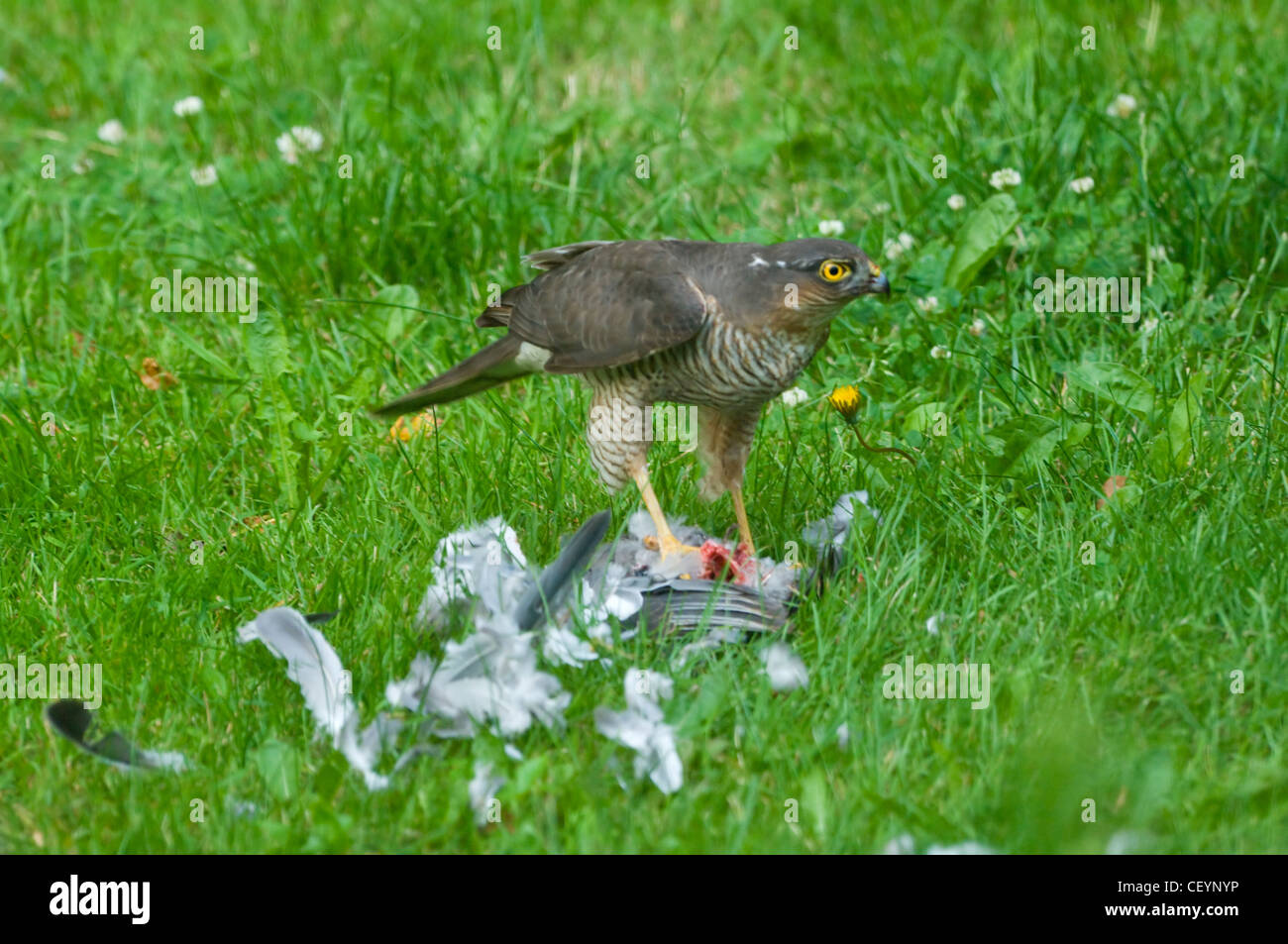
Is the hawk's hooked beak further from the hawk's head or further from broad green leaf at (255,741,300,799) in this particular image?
broad green leaf at (255,741,300,799)

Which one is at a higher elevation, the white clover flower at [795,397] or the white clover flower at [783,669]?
the white clover flower at [795,397]

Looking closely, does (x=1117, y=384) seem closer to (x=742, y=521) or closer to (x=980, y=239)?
(x=980, y=239)

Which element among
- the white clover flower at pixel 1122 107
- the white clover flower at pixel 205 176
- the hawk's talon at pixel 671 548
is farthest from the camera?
the white clover flower at pixel 205 176

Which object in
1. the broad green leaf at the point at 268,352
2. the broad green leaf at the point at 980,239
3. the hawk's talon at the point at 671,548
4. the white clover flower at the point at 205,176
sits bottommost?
the hawk's talon at the point at 671,548

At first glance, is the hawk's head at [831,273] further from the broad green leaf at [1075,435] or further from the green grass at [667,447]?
the broad green leaf at [1075,435]

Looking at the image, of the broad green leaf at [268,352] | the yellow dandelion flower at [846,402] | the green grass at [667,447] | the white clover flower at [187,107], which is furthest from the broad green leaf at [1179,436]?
the white clover flower at [187,107]

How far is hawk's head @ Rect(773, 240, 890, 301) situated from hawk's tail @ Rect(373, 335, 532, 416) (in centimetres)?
93

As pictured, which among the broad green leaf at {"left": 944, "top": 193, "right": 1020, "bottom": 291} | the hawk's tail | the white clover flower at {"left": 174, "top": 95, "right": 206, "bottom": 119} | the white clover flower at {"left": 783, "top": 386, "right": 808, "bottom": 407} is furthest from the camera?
the white clover flower at {"left": 174, "top": 95, "right": 206, "bottom": 119}

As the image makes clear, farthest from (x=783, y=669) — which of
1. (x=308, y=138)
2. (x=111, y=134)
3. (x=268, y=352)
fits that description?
(x=111, y=134)

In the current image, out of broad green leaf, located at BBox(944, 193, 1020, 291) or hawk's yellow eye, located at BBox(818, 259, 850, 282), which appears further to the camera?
broad green leaf, located at BBox(944, 193, 1020, 291)

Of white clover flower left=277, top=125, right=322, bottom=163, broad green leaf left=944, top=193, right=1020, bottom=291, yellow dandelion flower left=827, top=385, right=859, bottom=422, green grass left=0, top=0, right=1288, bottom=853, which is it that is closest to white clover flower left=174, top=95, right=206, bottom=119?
green grass left=0, top=0, right=1288, bottom=853

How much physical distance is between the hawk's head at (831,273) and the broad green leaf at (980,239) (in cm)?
158

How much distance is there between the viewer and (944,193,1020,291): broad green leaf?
5230 mm

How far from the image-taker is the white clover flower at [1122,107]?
5820 mm
